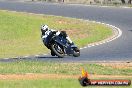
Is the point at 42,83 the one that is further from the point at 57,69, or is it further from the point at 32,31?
the point at 32,31

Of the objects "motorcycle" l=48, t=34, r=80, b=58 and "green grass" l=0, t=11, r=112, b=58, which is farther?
"green grass" l=0, t=11, r=112, b=58

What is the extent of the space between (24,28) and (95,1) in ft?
64.8

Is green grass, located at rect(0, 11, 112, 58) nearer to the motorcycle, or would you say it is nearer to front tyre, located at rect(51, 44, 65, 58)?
front tyre, located at rect(51, 44, 65, 58)

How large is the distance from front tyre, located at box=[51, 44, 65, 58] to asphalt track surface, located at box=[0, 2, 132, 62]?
0.23m

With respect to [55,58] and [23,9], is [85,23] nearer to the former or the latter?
[23,9]

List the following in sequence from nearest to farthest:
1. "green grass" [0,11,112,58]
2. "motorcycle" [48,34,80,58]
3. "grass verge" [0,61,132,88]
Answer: "grass verge" [0,61,132,88], "motorcycle" [48,34,80,58], "green grass" [0,11,112,58]

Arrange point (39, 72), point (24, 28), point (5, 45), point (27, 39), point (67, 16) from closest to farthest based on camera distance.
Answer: point (39, 72), point (5, 45), point (27, 39), point (24, 28), point (67, 16)

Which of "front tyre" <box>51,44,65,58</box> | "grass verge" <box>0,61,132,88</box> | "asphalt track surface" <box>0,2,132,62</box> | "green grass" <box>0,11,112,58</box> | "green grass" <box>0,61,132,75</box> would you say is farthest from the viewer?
"green grass" <box>0,11,112,58</box>

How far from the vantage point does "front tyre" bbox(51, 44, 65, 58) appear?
23875mm

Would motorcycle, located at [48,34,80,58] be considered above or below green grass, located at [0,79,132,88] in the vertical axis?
below

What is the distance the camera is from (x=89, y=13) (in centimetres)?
4700


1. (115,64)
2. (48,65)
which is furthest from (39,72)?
(115,64)

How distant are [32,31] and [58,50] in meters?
15.3

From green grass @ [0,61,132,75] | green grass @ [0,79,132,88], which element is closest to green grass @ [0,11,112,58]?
green grass @ [0,61,132,75]
